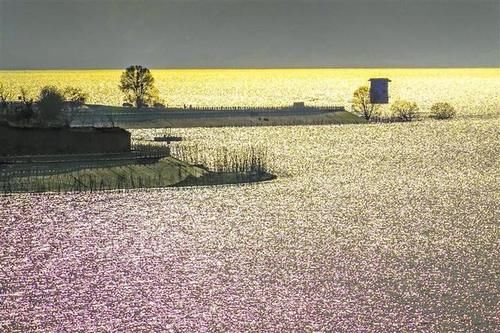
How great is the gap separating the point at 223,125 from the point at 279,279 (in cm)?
10956

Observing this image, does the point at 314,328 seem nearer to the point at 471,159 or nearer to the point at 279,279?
the point at 279,279

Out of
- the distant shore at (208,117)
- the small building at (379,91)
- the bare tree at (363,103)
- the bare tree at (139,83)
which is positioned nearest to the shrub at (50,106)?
the distant shore at (208,117)

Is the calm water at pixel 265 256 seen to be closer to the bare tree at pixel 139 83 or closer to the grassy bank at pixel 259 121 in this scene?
the grassy bank at pixel 259 121

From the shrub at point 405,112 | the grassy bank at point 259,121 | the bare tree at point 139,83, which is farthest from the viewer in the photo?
the shrub at point 405,112

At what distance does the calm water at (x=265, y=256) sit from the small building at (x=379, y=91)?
195 ft

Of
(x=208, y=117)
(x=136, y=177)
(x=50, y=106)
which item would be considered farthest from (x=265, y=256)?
(x=208, y=117)

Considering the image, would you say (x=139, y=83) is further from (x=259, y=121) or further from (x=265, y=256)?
(x=265, y=256)

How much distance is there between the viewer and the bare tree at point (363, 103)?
593ft

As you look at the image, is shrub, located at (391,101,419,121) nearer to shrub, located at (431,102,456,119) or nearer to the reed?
shrub, located at (431,102,456,119)

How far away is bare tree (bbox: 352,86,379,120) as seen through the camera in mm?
180875

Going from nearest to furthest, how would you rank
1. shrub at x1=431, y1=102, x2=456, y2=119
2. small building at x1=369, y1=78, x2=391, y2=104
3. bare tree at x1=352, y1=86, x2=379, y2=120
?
1. small building at x1=369, y1=78, x2=391, y2=104
2. bare tree at x1=352, y1=86, x2=379, y2=120
3. shrub at x1=431, y1=102, x2=456, y2=119

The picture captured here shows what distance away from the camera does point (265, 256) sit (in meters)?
64.8

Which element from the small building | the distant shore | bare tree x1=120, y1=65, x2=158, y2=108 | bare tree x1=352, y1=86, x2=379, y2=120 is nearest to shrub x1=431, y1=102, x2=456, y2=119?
bare tree x1=352, y1=86, x2=379, y2=120

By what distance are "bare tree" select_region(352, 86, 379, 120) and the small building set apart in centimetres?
184
